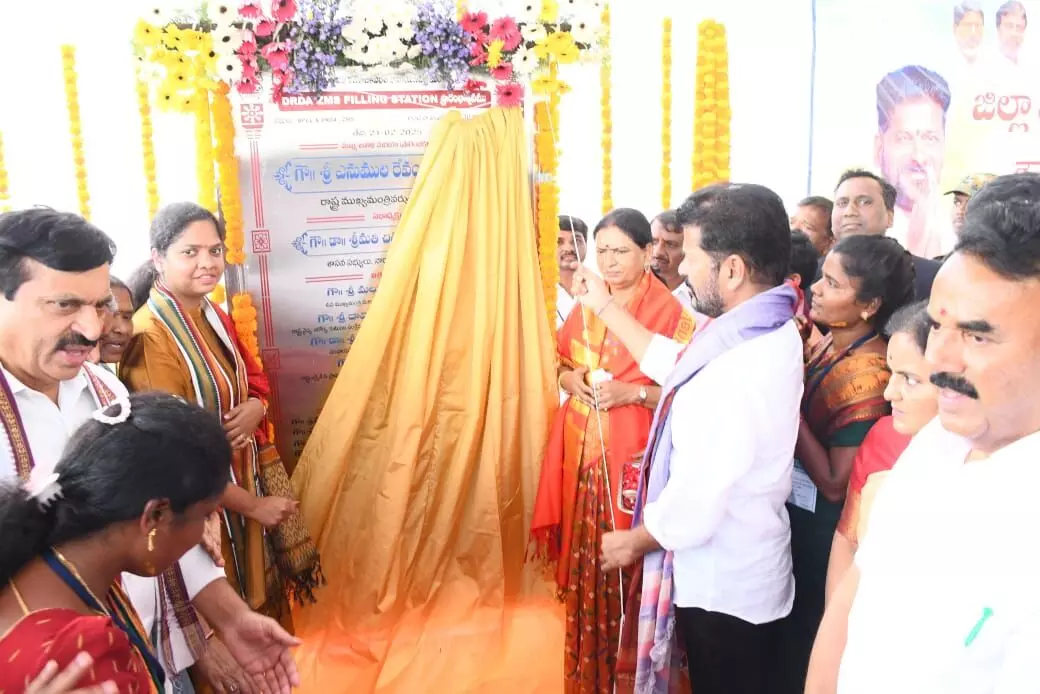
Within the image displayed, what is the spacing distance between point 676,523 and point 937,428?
28.4 inches

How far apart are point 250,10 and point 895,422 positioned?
2.08 meters

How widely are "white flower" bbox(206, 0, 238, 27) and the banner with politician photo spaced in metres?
3.35

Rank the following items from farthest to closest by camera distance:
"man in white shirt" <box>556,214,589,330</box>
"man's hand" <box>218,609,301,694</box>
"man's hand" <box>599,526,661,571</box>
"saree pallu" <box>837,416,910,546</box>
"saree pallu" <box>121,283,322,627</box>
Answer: "man in white shirt" <box>556,214,589,330</box> → "saree pallu" <box>121,283,322,627</box> → "man's hand" <box>599,526,661,571</box> → "saree pallu" <box>837,416,910,546</box> → "man's hand" <box>218,609,301,694</box>

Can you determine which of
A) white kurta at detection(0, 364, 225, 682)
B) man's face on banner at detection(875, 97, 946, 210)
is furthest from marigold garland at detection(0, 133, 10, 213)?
man's face on banner at detection(875, 97, 946, 210)

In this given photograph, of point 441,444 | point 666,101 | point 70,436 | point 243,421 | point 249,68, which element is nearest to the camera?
point 70,436

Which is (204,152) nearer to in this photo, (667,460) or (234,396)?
(234,396)

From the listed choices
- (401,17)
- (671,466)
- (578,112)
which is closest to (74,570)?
(671,466)

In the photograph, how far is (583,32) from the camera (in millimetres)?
2506

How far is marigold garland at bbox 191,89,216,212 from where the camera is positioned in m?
2.41

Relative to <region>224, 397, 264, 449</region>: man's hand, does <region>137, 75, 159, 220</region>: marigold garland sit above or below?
above

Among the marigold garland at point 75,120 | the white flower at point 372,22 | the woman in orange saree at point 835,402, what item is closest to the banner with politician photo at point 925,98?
the woman in orange saree at point 835,402

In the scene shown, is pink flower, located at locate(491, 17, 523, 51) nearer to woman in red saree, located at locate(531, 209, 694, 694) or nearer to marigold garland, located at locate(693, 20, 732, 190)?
woman in red saree, located at locate(531, 209, 694, 694)

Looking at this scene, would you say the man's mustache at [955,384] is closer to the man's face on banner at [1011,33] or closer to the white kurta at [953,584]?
the white kurta at [953,584]

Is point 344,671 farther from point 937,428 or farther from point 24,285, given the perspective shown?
point 937,428
